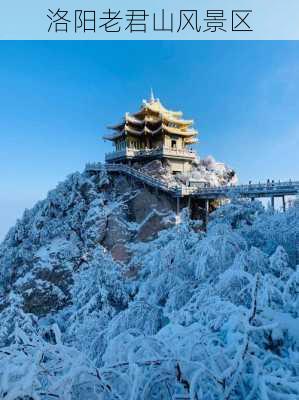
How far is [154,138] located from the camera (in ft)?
134

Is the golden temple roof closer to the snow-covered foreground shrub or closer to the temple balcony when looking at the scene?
the temple balcony

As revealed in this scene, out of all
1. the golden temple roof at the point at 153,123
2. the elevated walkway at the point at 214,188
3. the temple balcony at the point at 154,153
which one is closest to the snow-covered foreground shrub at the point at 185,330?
the elevated walkway at the point at 214,188

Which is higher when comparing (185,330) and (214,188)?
(214,188)

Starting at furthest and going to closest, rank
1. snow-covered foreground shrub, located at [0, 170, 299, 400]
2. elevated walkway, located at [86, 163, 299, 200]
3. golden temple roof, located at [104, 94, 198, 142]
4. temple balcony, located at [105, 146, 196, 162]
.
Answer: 1. golden temple roof, located at [104, 94, 198, 142]
2. temple balcony, located at [105, 146, 196, 162]
3. elevated walkway, located at [86, 163, 299, 200]
4. snow-covered foreground shrub, located at [0, 170, 299, 400]

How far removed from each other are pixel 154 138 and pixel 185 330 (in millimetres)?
37678

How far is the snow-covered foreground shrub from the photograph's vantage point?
9.59 feet

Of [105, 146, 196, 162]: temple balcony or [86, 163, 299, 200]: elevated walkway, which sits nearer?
[86, 163, 299, 200]: elevated walkway

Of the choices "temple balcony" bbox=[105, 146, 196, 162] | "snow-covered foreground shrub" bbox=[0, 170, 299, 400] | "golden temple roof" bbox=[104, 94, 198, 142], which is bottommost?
"snow-covered foreground shrub" bbox=[0, 170, 299, 400]

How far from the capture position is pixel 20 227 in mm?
36906

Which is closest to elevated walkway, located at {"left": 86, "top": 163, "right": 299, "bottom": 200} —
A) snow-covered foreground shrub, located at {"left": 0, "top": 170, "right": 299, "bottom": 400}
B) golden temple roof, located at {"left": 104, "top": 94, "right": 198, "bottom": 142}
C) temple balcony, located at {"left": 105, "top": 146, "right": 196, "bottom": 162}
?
temple balcony, located at {"left": 105, "top": 146, "right": 196, "bottom": 162}

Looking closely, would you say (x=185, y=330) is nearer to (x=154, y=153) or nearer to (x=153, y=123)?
(x=154, y=153)

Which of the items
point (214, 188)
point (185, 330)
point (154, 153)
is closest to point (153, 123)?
point (154, 153)

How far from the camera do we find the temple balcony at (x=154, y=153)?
122 ft

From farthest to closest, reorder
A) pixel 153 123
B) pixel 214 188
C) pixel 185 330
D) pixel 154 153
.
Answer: pixel 153 123 → pixel 154 153 → pixel 214 188 → pixel 185 330
